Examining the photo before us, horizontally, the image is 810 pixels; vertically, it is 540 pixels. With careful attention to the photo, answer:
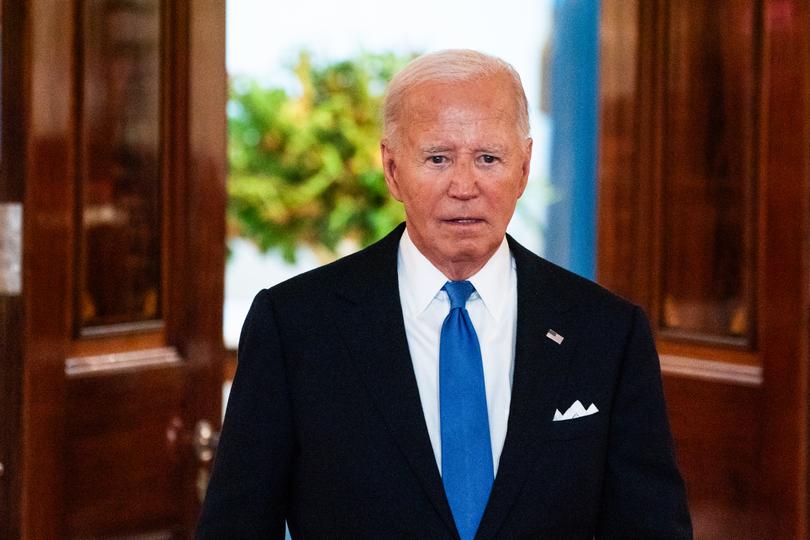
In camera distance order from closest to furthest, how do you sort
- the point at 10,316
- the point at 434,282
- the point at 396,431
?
the point at 396,431, the point at 434,282, the point at 10,316

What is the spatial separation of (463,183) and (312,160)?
335cm

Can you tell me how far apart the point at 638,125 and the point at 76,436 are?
153 centimetres

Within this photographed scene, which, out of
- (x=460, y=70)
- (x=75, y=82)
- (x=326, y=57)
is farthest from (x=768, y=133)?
(x=326, y=57)

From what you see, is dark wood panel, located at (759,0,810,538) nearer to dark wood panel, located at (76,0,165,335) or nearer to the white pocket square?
the white pocket square

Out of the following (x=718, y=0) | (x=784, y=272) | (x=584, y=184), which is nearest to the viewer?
(x=784, y=272)

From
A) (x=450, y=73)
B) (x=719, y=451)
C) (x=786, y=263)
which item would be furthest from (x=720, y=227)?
(x=450, y=73)

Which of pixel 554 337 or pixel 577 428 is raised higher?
pixel 554 337

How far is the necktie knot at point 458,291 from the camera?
156cm

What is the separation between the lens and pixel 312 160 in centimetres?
480

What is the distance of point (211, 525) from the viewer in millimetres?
1474

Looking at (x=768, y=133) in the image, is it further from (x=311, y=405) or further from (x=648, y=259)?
(x=311, y=405)

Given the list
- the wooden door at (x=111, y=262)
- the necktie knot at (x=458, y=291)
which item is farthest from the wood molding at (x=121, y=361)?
the necktie knot at (x=458, y=291)

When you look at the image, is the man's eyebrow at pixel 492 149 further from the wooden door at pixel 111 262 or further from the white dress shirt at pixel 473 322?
the wooden door at pixel 111 262

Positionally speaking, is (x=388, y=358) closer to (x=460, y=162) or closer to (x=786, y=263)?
(x=460, y=162)
